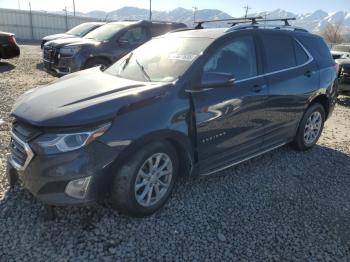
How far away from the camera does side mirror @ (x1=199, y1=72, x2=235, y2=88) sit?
3.48 meters

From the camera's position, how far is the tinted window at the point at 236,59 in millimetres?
3775

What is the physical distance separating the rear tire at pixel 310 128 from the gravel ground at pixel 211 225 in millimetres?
726

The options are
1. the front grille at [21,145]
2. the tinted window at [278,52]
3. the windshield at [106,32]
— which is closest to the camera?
the front grille at [21,145]

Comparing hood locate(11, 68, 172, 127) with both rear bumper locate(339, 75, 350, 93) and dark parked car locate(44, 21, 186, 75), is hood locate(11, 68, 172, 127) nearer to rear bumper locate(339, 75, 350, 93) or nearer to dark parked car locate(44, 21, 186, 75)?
dark parked car locate(44, 21, 186, 75)

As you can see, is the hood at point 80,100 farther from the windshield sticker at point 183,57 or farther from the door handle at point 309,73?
the door handle at point 309,73

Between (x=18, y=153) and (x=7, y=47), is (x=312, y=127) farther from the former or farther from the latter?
(x=7, y=47)

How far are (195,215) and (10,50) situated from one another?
440 inches

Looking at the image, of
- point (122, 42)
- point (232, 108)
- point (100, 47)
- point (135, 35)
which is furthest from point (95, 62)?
point (232, 108)

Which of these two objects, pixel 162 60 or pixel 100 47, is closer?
pixel 162 60

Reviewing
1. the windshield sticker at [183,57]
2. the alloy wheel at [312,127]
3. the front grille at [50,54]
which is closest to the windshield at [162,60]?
the windshield sticker at [183,57]

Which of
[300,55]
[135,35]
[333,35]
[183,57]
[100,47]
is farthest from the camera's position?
[333,35]

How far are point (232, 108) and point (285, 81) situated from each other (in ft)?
3.71

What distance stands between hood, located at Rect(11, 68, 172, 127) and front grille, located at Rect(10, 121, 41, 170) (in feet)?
0.29

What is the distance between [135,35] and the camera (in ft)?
31.2
